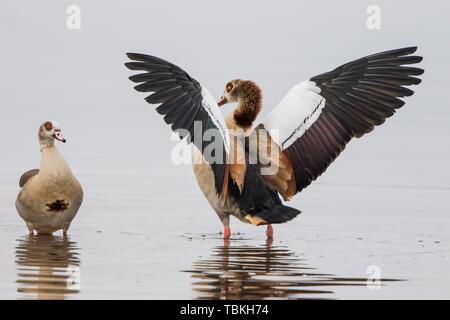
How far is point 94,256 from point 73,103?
57.7ft

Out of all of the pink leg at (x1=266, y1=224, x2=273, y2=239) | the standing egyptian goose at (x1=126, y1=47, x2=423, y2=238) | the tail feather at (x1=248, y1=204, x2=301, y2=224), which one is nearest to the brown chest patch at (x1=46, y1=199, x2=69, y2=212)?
the standing egyptian goose at (x1=126, y1=47, x2=423, y2=238)

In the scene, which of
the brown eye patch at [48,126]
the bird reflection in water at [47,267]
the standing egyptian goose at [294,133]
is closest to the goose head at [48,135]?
the brown eye patch at [48,126]

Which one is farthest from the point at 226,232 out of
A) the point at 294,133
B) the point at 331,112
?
the point at 331,112

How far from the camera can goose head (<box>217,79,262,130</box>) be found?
14352 mm

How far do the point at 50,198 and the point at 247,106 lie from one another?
2.33m

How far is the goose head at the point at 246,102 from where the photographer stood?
14352 millimetres

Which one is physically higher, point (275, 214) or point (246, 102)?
point (246, 102)

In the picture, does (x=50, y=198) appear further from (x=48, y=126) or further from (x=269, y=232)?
(x=269, y=232)

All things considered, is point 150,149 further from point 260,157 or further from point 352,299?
point 352,299

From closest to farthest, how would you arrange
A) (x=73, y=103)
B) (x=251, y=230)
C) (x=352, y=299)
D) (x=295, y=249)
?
(x=352, y=299) < (x=295, y=249) < (x=251, y=230) < (x=73, y=103)

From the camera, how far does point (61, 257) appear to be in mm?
12359

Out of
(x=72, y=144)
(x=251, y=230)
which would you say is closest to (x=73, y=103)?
(x=72, y=144)

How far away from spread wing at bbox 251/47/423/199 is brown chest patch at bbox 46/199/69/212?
2.14 m

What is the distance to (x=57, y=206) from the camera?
14.0 meters
